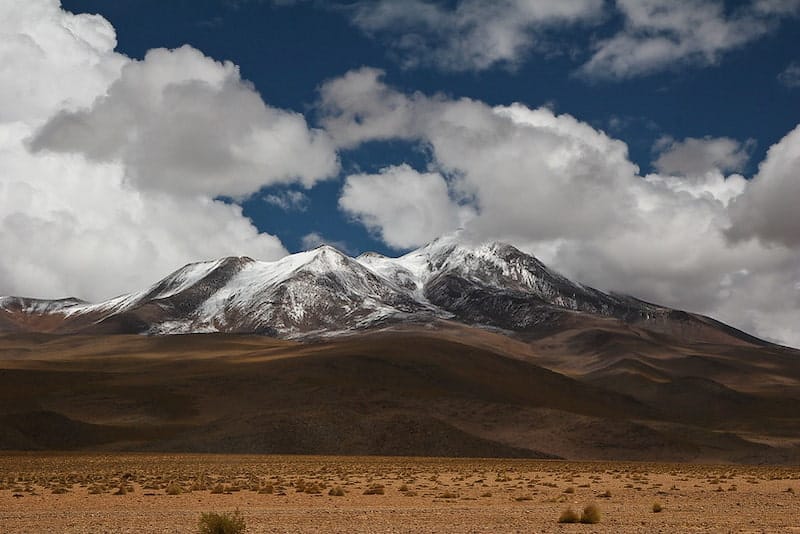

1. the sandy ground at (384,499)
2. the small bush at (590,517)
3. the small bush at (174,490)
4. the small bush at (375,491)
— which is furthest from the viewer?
the small bush at (375,491)

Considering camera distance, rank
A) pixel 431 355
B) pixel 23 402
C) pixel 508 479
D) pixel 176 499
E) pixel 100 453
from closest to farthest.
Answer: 1. pixel 176 499
2. pixel 508 479
3. pixel 100 453
4. pixel 23 402
5. pixel 431 355

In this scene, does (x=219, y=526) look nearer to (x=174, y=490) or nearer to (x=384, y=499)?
(x=384, y=499)

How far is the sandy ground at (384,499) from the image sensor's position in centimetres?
2638

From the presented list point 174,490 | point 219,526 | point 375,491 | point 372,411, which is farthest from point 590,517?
point 372,411

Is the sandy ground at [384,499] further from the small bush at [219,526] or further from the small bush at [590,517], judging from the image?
the small bush at [219,526]

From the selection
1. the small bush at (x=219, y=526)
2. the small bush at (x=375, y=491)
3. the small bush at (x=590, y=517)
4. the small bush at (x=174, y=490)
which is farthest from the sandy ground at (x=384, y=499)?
the small bush at (x=219, y=526)

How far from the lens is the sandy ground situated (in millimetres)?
26375

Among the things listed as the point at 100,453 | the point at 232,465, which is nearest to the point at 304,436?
the point at 100,453

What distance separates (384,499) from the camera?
3647 centimetres

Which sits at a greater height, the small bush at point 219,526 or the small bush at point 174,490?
the small bush at point 219,526

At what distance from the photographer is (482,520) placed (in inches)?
1093

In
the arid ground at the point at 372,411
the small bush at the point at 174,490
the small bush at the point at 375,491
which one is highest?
the arid ground at the point at 372,411

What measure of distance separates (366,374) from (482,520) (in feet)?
364

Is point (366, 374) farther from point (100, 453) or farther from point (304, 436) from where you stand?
point (100, 453)
